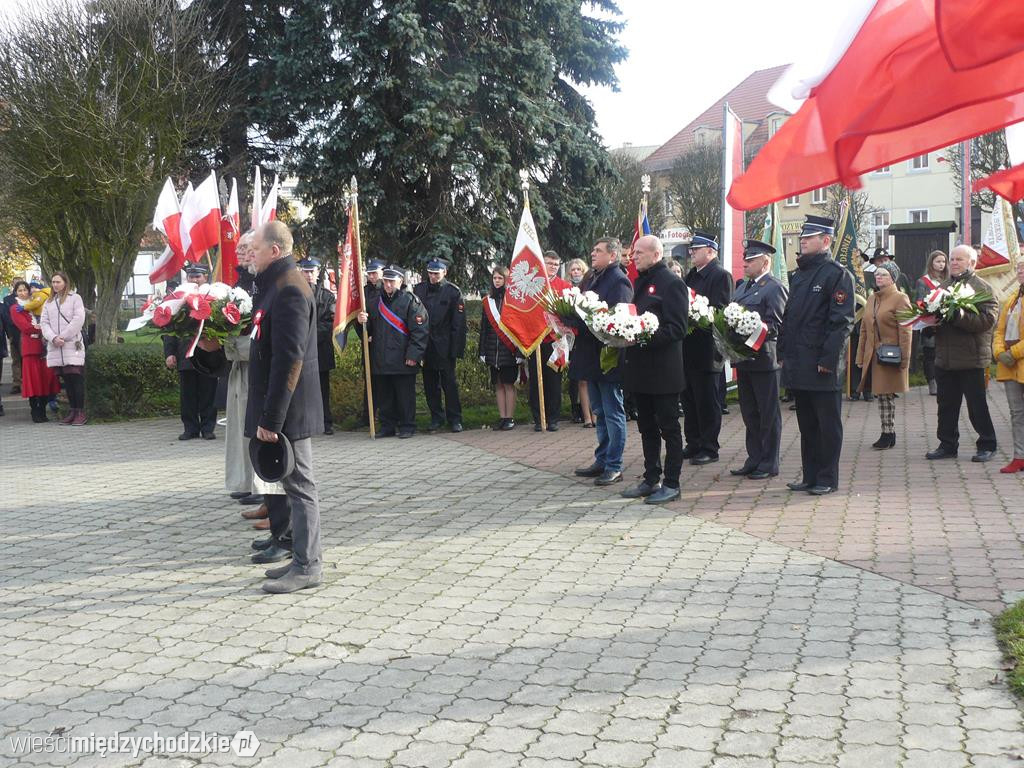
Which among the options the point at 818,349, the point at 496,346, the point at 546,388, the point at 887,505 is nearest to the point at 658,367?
the point at 818,349

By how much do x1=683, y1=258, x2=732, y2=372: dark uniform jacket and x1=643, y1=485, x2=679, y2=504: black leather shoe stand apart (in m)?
1.92

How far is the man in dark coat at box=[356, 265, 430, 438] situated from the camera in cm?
1300

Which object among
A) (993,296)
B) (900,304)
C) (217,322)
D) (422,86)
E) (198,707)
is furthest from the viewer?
(422,86)

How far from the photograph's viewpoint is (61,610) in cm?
594

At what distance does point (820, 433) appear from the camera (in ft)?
28.6

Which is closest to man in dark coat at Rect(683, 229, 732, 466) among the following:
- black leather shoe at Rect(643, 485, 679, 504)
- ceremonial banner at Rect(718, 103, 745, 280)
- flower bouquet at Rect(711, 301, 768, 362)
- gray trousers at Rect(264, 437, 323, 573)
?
flower bouquet at Rect(711, 301, 768, 362)

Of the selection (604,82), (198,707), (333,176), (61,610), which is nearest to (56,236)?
(333,176)

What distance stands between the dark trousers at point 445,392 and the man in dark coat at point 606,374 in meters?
4.05

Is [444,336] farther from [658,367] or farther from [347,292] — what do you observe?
[658,367]

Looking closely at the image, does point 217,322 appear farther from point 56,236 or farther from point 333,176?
point 56,236

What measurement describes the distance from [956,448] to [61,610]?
8258 mm

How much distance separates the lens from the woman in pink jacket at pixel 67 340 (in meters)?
15.1

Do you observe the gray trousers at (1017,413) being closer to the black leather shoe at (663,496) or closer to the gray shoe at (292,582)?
the black leather shoe at (663,496)

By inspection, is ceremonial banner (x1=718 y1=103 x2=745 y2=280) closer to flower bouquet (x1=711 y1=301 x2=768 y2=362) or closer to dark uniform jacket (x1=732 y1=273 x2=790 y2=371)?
dark uniform jacket (x1=732 y1=273 x2=790 y2=371)
